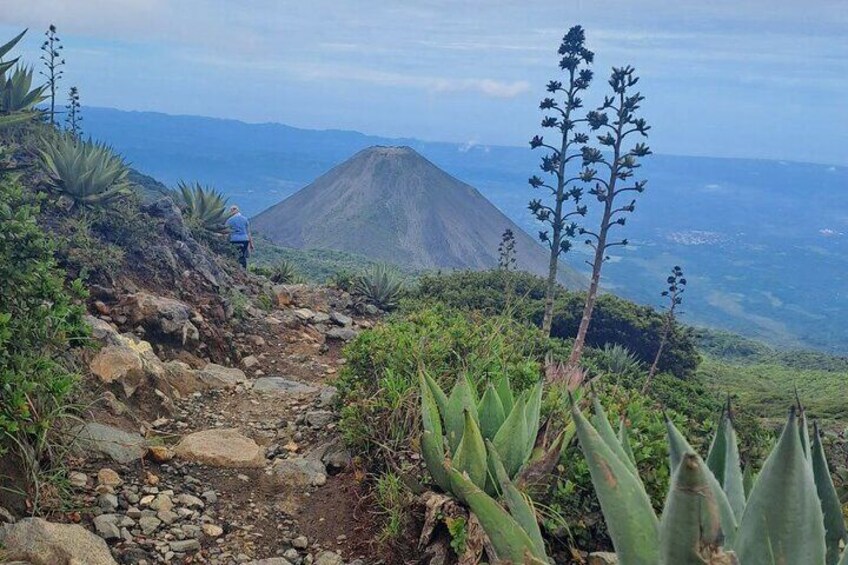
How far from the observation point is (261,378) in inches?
273

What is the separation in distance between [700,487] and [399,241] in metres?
77.4

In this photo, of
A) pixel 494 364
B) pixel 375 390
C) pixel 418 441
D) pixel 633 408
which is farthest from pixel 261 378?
pixel 633 408

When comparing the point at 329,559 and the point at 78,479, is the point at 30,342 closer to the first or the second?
the point at 78,479

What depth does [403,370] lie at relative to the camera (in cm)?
483

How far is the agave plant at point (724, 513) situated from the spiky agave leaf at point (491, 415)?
175cm

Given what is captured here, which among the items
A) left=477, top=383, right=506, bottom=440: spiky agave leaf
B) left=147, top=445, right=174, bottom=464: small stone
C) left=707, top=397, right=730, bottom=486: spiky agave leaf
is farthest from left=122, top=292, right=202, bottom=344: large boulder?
left=707, top=397, right=730, bottom=486: spiky agave leaf

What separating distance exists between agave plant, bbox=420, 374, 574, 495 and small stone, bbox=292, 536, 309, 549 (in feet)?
2.73

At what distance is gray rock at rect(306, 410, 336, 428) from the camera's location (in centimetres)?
530

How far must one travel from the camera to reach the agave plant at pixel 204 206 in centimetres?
1182

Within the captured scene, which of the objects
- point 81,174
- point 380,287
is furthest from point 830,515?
point 380,287

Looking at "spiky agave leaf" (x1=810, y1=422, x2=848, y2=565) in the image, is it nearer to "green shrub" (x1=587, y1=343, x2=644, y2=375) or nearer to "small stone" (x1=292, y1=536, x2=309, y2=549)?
"small stone" (x1=292, y1=536, x2=309, y2=549)

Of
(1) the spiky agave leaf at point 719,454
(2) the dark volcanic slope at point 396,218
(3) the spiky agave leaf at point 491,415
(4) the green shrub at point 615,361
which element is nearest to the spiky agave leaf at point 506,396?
(3) the spiky agave leaf at point 491,415

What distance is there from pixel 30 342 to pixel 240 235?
878 centimetres

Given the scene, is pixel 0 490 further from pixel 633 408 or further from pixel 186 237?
pixel 186 237
